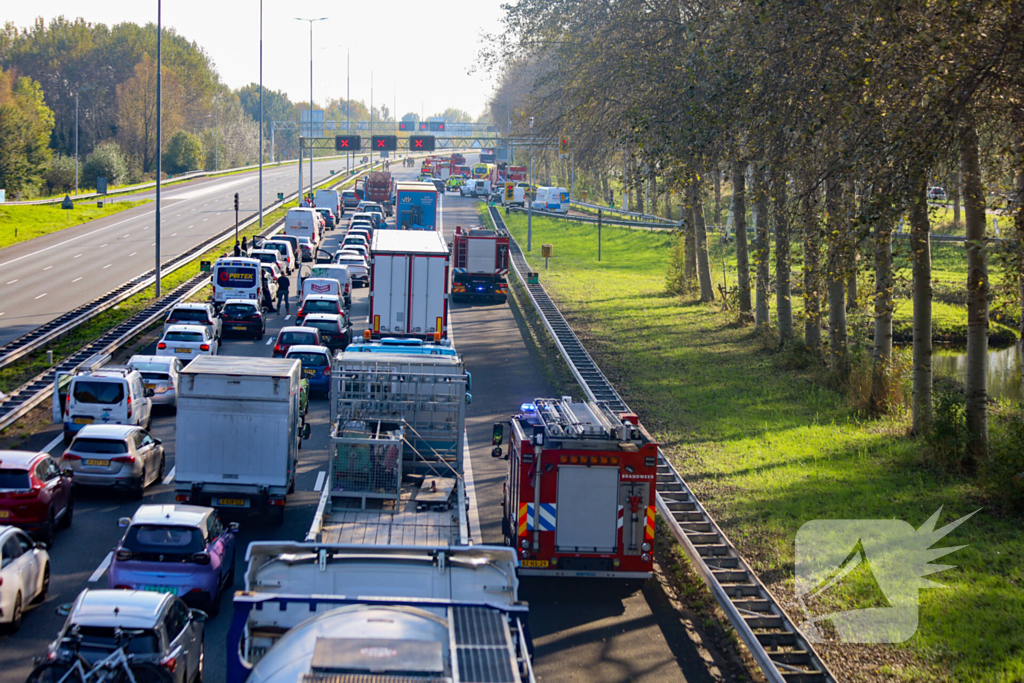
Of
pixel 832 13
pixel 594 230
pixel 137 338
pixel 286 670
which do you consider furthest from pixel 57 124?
pixel 286 670

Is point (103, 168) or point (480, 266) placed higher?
point (103, 168)

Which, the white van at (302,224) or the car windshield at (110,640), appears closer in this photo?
the car windshield at (110,640)

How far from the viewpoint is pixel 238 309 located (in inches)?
1262

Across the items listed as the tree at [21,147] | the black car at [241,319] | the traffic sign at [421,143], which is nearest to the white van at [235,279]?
the black car at [241,319]

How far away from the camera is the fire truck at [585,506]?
12.9 meters

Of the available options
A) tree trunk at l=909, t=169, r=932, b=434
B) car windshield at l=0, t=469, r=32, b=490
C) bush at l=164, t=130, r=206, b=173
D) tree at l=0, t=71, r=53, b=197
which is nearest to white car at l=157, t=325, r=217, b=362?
car windshield at l=0, t=469, r=32, b=490

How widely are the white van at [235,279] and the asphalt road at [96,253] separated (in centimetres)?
556

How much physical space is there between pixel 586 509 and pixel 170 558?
5190 millimetres

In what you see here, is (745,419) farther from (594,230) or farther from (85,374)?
(594,230)

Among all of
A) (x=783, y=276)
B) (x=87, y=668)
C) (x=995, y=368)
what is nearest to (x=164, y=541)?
(x=87, y=668)

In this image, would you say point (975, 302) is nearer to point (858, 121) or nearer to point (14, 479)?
point (858, 121)

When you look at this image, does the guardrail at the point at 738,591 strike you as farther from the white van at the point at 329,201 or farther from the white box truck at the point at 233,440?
the white van at the point at 329,201

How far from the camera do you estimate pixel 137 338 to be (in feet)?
100

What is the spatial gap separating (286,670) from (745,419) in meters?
19.4
